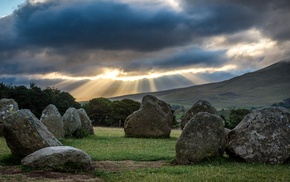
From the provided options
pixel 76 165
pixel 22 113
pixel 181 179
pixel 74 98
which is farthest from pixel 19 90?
pixel 181 179

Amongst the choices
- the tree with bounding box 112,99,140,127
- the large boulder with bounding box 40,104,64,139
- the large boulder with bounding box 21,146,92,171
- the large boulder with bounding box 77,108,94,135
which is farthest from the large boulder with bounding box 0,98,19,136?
the tree with bounding box 112,99,140,127

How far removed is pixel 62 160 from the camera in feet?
53.3

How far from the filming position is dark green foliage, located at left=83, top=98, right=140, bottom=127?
6169 centimetres

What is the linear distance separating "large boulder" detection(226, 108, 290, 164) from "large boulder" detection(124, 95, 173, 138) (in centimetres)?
1678

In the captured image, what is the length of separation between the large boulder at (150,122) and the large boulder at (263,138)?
55.0 ft

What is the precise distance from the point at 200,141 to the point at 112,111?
149 feet

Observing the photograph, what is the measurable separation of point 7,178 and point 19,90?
43170 mm

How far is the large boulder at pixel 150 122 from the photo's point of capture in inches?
1433

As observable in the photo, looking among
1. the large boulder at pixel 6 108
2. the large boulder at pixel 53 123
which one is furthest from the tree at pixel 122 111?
the large boulder at pixel 53 123

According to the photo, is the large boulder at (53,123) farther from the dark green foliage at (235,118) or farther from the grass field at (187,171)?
the dark green foliage at (235,118)

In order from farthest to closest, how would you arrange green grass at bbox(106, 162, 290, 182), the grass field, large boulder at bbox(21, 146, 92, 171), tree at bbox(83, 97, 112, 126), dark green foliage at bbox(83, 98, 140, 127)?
tree at bbox(83, 97, 112, 126)
dark green foliage at bbox(83, 98, 140, 127)
large boulder at bbox(21, 146, 92, 171)
the grass field
green grass at bbox(106, 162, 290, 182)

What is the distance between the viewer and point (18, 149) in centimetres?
1931

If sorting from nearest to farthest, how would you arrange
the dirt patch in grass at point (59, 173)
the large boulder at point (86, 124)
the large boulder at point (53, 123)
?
the dirt patch in grass at point (59, 173) < the large boulder at point (53, 123) < the large boulder at point (86, 124)

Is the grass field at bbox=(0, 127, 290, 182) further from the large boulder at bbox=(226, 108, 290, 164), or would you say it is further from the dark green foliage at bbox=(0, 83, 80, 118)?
the dark green foliage at bbox=(0, 83, 80, 118)
